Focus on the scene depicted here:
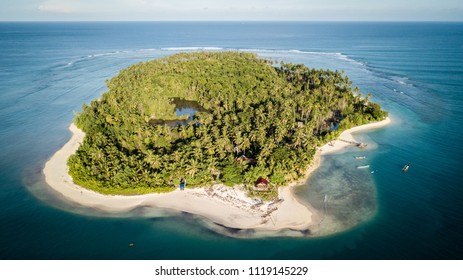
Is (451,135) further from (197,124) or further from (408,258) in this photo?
(197,124)

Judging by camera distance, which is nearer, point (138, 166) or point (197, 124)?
point (138, 166)

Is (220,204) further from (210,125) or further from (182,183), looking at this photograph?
(210,125)

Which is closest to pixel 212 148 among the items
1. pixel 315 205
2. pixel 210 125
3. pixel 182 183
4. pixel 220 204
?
pixel 182 183

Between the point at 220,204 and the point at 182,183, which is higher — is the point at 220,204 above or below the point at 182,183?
below

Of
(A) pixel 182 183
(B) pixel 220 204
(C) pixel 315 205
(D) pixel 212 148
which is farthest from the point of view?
(D) pixel 212 148

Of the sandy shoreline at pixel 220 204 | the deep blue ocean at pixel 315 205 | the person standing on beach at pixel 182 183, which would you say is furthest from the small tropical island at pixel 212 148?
the deep blue ocean at pixel 315 205

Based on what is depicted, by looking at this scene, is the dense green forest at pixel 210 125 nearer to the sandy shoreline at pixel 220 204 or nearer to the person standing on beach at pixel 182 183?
the person standing on beach at pixel 182 183

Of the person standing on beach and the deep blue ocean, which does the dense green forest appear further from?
the deep blue ocean

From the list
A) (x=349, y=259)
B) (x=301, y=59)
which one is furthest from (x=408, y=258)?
(x=301, y=59)
